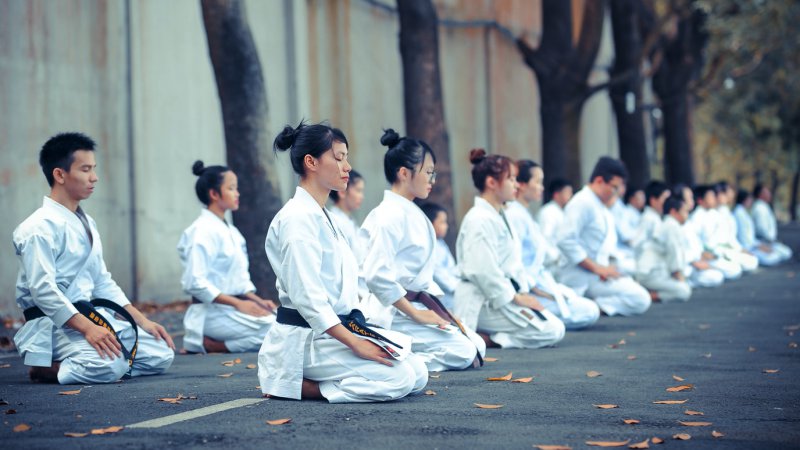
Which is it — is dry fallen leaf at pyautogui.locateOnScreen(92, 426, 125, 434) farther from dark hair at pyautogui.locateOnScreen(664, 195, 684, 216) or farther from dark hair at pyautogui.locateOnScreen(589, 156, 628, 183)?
dark hair at pyautogui.locateOnScreen(664, 195, 684, 216)

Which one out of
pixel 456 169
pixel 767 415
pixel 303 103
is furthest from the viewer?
pixel 456 169

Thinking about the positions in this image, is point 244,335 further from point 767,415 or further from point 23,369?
point 767,415

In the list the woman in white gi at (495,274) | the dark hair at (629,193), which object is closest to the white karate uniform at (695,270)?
the dark hair at (629,193)

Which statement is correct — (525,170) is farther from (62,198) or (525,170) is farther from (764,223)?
(764,223)

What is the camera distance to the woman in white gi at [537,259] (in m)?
10.5

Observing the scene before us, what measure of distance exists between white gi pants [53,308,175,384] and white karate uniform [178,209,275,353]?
160 centimetres

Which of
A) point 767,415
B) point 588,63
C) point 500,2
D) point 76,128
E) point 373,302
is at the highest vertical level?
point 500,2

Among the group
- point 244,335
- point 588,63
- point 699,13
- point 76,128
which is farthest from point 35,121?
point 699,13

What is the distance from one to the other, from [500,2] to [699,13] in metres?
4.84

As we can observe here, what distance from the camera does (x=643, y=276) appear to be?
48.0 feet

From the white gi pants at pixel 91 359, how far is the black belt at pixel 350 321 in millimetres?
1453

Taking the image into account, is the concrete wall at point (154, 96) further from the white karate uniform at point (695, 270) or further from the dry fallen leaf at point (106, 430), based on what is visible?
the dry fallen leaf at point (106, 430)

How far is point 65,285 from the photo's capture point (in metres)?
7.07

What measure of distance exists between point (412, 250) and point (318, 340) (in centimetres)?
162
